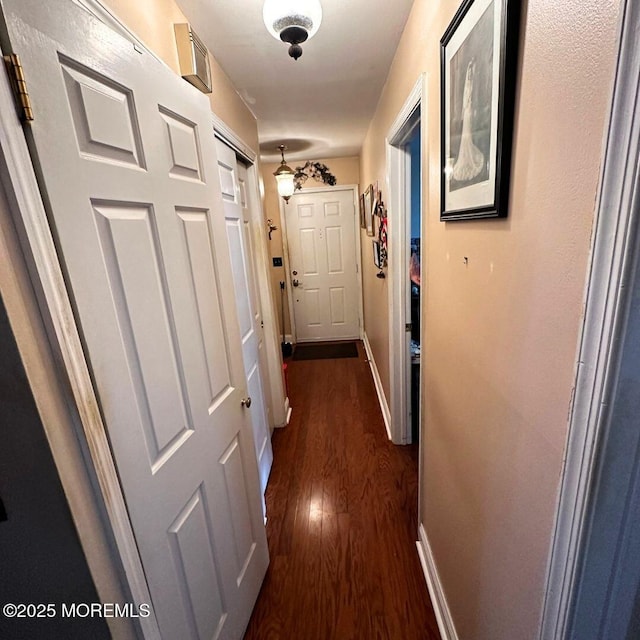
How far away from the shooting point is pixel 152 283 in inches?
32.7

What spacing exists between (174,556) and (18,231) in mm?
904

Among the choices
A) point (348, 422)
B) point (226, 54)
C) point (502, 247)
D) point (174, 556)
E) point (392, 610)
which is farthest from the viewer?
point (348, 422)

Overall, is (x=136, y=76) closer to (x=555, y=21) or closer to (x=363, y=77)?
(x=555, y=21)

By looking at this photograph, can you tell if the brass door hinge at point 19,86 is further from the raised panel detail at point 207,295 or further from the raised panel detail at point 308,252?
the raised panel detail at point 308,252

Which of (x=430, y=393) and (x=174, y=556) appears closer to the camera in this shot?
(x=174, y=556)

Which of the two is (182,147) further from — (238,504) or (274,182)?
(274,182)

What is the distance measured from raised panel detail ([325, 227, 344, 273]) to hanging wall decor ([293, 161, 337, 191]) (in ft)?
1.96

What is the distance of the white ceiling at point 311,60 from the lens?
1271 mm

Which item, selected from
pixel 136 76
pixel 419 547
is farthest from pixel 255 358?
pixel 136 76

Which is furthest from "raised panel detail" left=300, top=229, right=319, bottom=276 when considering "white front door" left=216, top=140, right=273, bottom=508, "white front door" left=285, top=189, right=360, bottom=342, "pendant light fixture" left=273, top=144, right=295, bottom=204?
"white front door" left=216, top=140, right=273, bottom=508

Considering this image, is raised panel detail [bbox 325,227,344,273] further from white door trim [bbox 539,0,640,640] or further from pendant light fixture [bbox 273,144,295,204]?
white door trim [bbox 539,0,640,640]

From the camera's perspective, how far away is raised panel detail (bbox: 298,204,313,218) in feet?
14.0

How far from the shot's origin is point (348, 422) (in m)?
2.66

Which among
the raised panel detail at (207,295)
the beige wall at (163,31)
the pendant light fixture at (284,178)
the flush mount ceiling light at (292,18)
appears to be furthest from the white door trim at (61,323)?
the pendant light fixture at (284,178)
